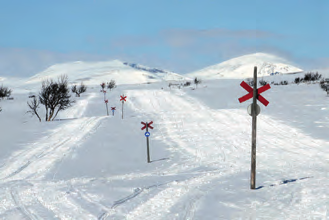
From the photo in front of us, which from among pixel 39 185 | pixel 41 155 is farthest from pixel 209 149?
pixel 39 185

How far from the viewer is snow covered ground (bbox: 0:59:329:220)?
834 centimetres

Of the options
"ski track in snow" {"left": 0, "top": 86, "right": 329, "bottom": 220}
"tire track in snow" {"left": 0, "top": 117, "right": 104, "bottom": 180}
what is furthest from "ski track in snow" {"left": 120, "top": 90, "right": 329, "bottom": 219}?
"tire track in snow" {"left": 0, "top": 117, "right": 104, "bottom": 180}

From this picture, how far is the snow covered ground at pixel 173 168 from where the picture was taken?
8.34 metres

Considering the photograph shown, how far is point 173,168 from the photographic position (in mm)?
15328

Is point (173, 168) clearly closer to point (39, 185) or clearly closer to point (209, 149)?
point (209, 149)

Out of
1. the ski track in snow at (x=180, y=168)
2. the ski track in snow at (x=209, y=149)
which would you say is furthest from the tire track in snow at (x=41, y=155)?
the ski track in snow at (x=209, y=149)

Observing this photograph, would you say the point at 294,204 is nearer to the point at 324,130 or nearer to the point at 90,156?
the point at 90,156

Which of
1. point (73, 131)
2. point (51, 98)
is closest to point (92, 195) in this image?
point (73, 131)

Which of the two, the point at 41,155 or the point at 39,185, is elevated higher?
the point at 39,185

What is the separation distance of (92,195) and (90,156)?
29.6 ft

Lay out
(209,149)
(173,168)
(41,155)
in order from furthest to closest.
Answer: (209,149) → (41,155) → (173,168)

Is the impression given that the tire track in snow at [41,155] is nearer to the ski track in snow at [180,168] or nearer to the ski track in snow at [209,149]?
the ski track in snow at [180,168]

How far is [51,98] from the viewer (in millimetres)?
40906

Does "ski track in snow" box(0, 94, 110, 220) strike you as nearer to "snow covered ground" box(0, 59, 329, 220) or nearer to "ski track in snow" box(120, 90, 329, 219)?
"snow covered ground" box(0, 59, 329, 220)
